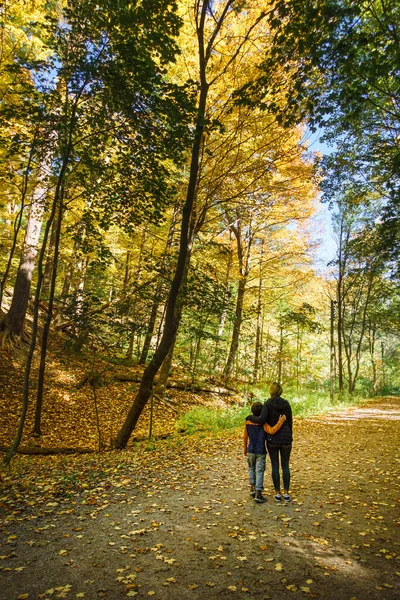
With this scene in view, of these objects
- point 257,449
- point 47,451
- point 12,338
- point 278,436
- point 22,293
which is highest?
point 22,293

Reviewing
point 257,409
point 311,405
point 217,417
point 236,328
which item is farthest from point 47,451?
point 311,405

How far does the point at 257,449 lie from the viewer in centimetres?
564

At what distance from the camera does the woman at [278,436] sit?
18.3 ft

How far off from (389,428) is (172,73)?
14742mm

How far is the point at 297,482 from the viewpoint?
6.54 meters

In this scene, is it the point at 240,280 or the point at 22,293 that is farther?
the point at 240,280

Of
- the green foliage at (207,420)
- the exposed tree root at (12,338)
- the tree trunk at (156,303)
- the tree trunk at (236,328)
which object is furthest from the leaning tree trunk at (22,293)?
the tree trunk at (236,328)

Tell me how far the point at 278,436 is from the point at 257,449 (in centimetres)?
43

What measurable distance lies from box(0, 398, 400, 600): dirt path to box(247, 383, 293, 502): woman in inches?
11.8

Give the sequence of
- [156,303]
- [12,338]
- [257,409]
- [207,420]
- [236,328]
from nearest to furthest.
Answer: [257,409], [207,420], [156,303], [12,338], [236,328]

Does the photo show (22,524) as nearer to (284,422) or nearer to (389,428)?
(284,422)

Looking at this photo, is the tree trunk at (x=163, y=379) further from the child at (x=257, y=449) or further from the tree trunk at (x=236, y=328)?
the child at (x=257, y=449)

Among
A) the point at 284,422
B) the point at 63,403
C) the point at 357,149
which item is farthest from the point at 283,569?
the point at 357,149

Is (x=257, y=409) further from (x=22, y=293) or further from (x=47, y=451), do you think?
(x=22, y=293)
